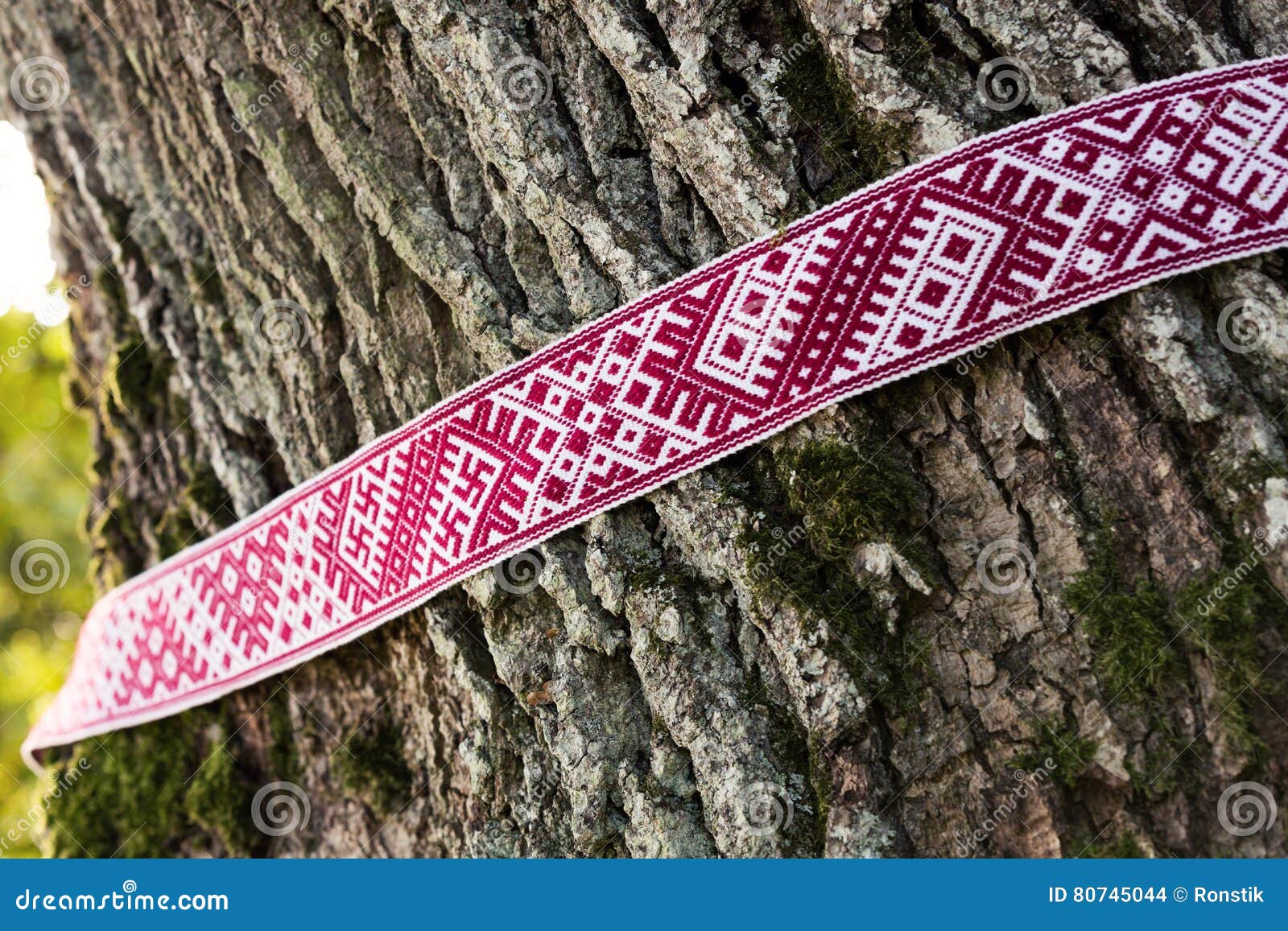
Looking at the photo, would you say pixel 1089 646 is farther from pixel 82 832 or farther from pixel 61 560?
pixel 61 560

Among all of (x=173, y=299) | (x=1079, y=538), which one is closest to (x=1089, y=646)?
(x=1079, y=538)

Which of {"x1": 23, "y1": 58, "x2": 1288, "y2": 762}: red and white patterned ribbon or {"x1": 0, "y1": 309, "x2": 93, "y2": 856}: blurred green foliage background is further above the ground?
{"x1": 0, "y1": 309, "x2": 93, "y2": 856}: blurred green foliage background

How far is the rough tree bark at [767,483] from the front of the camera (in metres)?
1.56

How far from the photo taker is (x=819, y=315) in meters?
1.68

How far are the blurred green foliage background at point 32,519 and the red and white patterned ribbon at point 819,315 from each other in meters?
3.75

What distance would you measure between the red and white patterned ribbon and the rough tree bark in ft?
0.18

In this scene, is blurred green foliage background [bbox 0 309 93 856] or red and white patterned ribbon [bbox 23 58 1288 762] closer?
red and white patterned ribbon [bbox 23 58 1288 762]

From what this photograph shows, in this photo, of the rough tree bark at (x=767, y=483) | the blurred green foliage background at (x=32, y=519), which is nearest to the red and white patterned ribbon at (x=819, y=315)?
the rough tree bark at (x=767, y=483)

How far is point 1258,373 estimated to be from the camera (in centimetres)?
156

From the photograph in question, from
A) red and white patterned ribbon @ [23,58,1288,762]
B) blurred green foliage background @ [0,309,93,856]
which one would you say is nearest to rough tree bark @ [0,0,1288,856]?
red and white patterned ribbon @ [23,58,1288,762]

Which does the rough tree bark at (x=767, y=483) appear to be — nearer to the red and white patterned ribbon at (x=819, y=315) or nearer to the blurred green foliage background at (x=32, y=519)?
the red and white patterned ribbon at (x=819, y=315)

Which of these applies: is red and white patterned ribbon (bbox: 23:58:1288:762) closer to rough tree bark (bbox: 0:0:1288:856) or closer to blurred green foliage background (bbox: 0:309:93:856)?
rough tree bark (bbox: 0:0:1288:856)

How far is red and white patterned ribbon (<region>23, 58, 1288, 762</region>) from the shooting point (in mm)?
1601

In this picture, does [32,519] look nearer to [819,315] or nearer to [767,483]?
[767,483]
